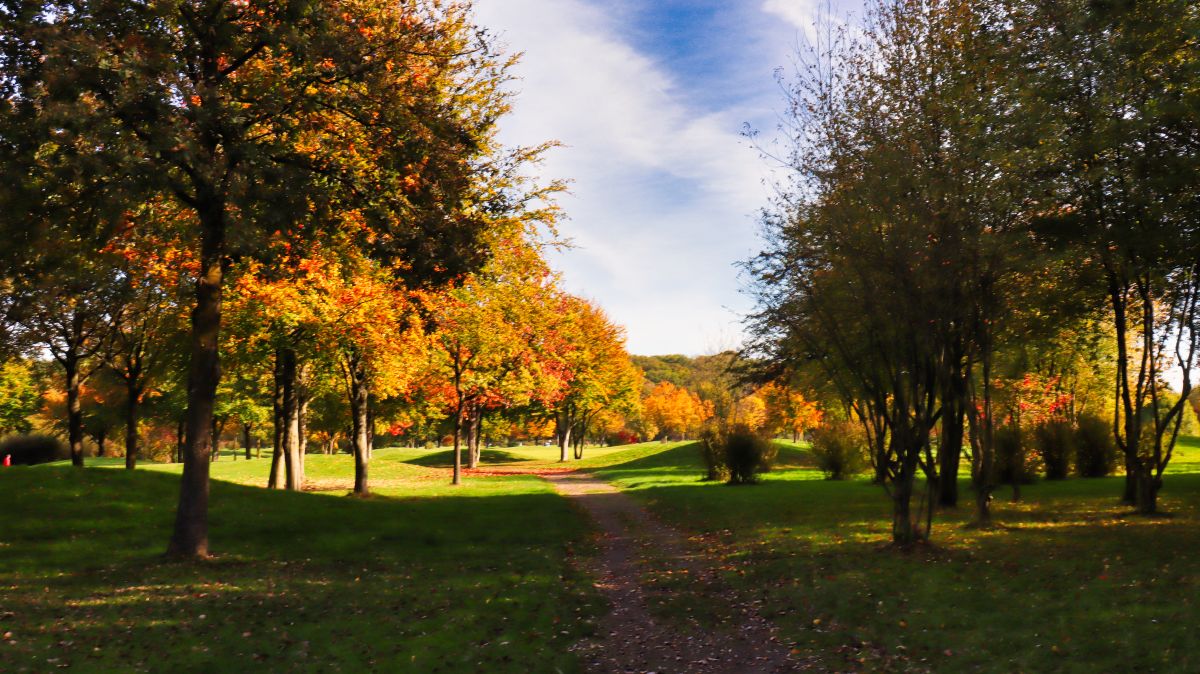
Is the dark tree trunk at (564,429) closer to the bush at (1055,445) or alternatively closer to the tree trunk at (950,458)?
the bush at (1055,445)

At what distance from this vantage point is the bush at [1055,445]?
96.7 feet

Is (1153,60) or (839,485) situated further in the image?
(839,485)

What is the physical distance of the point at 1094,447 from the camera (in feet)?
97.6

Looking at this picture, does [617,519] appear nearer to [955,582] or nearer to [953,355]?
[953,355]

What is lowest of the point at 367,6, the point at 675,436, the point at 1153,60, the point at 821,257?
the point at 675,436

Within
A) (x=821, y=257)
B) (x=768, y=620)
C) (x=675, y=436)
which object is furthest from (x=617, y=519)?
(x=675, y=436)

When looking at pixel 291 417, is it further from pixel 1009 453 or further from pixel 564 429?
pixel 564 429

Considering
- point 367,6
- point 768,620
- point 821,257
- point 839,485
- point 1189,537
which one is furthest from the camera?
point 839,485

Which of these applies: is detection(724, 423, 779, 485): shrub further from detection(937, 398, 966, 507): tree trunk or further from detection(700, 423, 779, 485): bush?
detection(937, 398, 966, 507): tree trunk

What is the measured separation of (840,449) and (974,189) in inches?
859

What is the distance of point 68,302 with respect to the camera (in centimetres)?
2503

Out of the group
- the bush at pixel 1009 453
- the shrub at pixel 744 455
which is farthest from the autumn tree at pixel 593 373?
the bush at pixel 1009 453

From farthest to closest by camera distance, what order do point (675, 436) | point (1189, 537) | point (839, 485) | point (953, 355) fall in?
point (675, 436), point (839, 485), point (953, 355), point (1189, 537)

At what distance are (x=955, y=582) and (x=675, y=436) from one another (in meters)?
115
